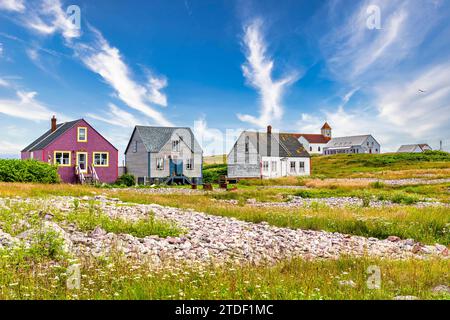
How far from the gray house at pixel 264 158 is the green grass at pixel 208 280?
157 feet

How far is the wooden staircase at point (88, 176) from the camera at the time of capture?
42656 mm

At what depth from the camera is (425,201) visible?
2358cm

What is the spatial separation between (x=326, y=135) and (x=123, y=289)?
157096mm

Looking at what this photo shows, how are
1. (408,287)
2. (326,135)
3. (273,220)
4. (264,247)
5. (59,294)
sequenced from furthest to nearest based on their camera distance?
1. (326,135)
2. (273,220)
3. (264,247)
4. (408,287)
5. (59,294)

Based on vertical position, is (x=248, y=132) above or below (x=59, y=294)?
above

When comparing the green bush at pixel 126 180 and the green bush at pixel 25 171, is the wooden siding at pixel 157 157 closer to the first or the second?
the green bush at pixel 126 180

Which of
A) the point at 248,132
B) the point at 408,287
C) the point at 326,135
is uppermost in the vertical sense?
the point at 326,135

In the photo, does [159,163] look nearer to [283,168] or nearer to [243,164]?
[243,164]

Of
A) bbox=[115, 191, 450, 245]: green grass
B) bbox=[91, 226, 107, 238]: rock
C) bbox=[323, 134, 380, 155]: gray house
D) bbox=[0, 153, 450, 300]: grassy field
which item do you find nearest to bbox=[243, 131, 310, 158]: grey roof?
bbox=[115, 191, 450, 245]: green grass

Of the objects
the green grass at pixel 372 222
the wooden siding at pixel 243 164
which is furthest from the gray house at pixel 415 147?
the green grass at pixel 372 222

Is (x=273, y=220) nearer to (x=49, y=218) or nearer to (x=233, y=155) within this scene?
(x=49, y=218)

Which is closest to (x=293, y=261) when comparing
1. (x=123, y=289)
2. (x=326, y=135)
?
(x=123, y=289)

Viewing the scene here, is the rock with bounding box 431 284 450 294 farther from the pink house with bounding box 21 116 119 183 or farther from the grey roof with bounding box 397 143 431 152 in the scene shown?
the grey roof with bounding box 397 143 431 152
